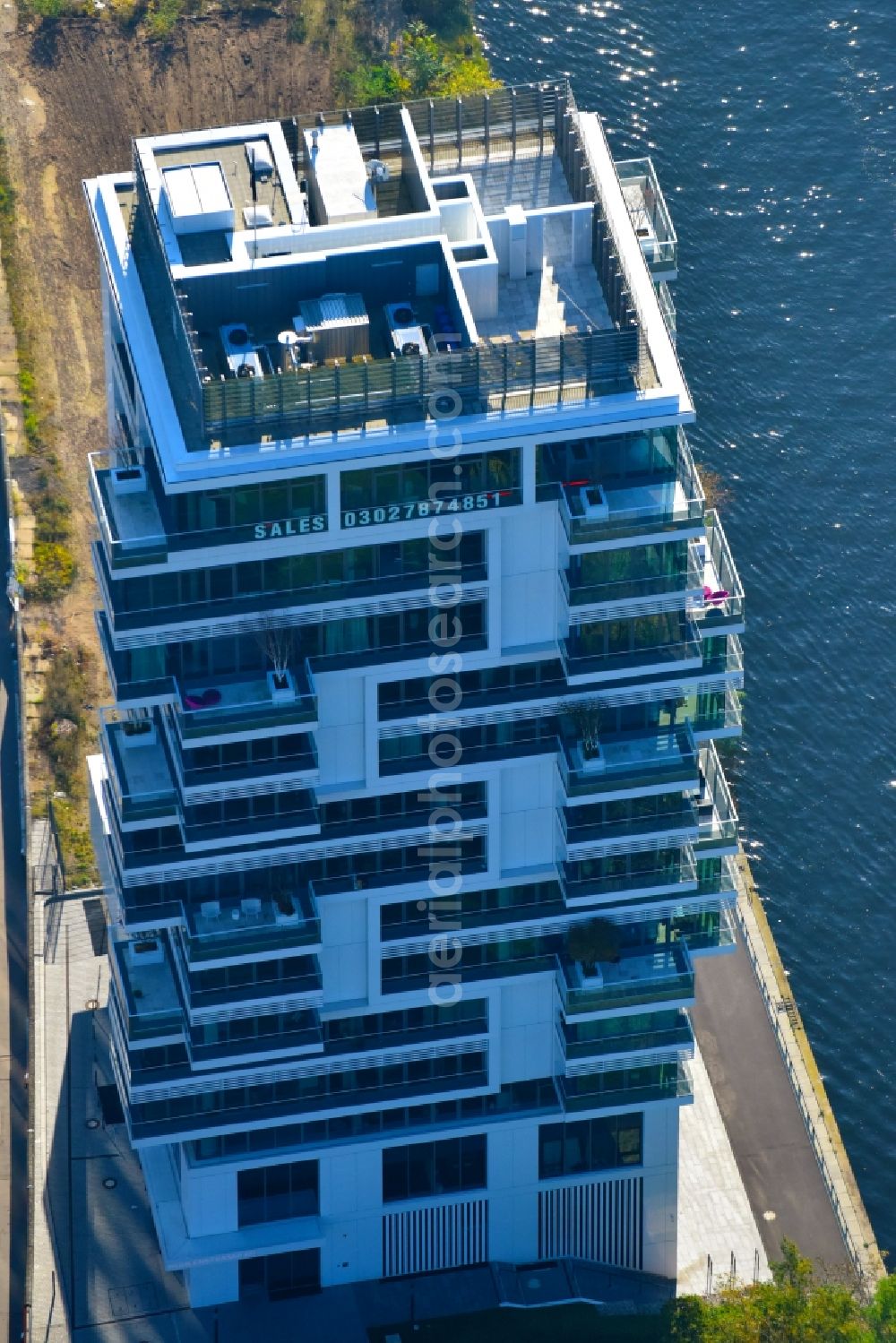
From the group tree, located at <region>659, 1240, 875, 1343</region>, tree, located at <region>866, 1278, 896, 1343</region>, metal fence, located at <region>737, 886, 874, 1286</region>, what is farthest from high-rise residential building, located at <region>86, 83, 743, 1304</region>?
metal fence, located at <region>737, 886, 874, 1286</region>

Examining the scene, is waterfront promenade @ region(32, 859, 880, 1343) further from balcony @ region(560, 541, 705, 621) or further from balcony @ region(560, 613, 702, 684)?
balcony @ region(560, 541, 705, 621)

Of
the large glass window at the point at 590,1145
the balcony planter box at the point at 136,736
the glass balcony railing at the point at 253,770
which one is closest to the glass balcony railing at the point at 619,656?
the glass balcony railing at the point at 253,770

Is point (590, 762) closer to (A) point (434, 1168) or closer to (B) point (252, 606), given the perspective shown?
(B) point (252, 606)

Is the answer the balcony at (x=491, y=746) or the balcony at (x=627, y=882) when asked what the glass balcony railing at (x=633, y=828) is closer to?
the balcony at (x=627, y=882)

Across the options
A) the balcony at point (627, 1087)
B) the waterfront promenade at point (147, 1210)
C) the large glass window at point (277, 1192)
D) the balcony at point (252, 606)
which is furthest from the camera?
the waterfront promenade at point (147, 1210)

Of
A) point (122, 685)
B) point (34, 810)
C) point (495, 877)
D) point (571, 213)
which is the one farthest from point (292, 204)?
point (34, 810)

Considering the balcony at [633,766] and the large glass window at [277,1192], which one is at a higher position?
the balcony at [633,766]

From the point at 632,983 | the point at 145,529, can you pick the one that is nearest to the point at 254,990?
the point at 632,983

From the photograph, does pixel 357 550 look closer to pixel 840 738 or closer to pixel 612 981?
pixel 612 981
